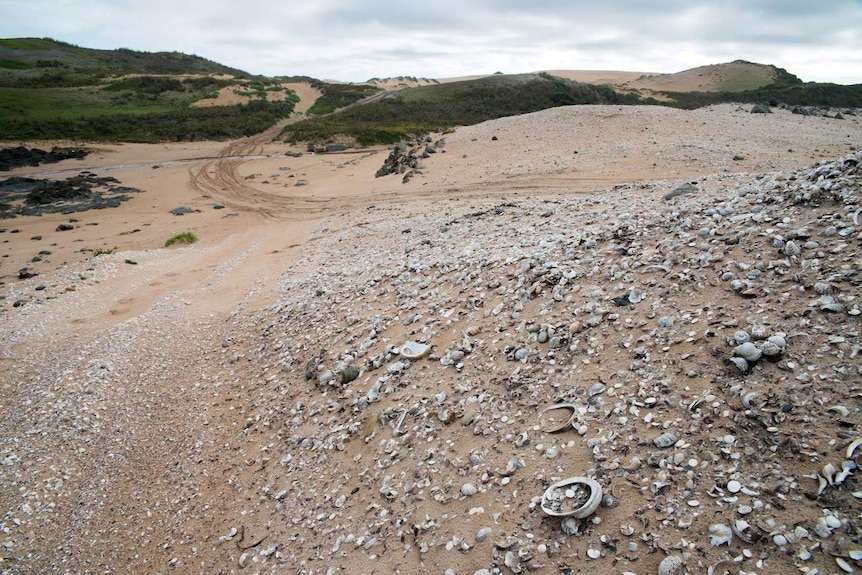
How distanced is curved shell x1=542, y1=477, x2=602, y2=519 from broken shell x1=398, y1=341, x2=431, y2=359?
2997 mm

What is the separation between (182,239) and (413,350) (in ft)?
58.1

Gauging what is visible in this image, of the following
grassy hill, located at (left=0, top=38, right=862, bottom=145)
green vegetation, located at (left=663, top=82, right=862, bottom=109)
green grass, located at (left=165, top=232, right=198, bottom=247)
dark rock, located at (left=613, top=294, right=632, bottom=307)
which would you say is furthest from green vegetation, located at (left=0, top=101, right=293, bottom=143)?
green vegetation, located at (left=663, top=82, right=862, bottom=109)

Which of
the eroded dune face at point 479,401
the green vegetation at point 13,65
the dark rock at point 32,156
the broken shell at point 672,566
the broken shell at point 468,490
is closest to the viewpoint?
the broken shell at point 672,566

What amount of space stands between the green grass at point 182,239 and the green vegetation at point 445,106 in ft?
89.9

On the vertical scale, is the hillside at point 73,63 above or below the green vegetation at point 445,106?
above

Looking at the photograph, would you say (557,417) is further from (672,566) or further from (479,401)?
(672,566)

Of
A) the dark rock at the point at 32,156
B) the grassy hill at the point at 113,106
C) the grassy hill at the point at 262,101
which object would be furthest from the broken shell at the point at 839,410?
the grassy hill at the point at 113,106

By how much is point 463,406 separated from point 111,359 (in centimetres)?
841

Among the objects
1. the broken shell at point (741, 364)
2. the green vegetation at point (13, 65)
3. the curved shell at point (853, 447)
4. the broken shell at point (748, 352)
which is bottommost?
the curved shell at point (853, 447)

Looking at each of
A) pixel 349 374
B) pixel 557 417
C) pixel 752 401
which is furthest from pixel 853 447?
pixel 349 374

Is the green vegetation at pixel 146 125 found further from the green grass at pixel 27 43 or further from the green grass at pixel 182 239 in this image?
the green grass at pixel 27 43

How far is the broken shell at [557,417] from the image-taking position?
4.61 metres

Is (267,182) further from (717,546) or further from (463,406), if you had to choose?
(717,546)

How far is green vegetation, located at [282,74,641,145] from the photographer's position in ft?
156
